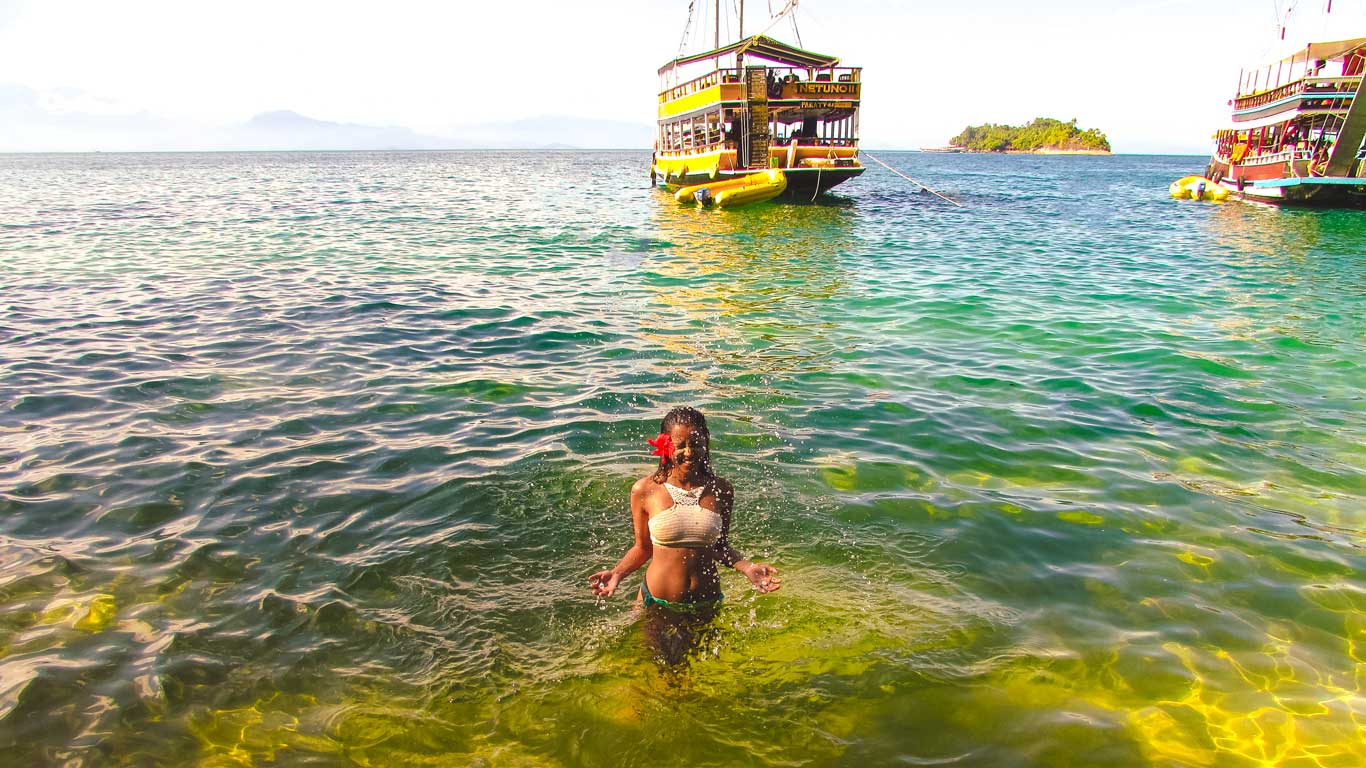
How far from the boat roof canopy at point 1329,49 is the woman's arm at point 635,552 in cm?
4449

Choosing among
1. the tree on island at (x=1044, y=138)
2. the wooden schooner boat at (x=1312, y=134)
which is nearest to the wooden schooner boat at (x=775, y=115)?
the wooden schooner boat at (x=1312, y=134)

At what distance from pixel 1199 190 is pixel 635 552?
50.2m

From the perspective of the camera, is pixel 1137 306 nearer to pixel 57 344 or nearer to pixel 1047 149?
pixel 57 344

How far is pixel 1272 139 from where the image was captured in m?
37.3

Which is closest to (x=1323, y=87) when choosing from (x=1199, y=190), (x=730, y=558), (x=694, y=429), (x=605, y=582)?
(x=1199, y=190)

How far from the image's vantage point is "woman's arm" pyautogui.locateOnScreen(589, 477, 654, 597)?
420cm

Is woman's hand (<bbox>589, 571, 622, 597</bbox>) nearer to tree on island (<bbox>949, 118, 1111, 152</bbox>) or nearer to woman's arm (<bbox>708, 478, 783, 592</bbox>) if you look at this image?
woman's arm (<bbox>708, 478, 783, 592</bbox>)

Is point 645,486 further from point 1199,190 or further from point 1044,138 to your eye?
point 1044,138

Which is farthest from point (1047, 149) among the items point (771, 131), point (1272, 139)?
point (771, 131)

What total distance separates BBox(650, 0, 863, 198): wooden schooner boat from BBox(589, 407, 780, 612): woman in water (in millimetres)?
30410

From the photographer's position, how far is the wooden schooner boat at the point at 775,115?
109 feet

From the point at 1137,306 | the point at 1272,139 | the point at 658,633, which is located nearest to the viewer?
the point at 658,633

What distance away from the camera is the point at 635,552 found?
4.36 m

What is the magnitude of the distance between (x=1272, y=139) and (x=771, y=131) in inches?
1021
